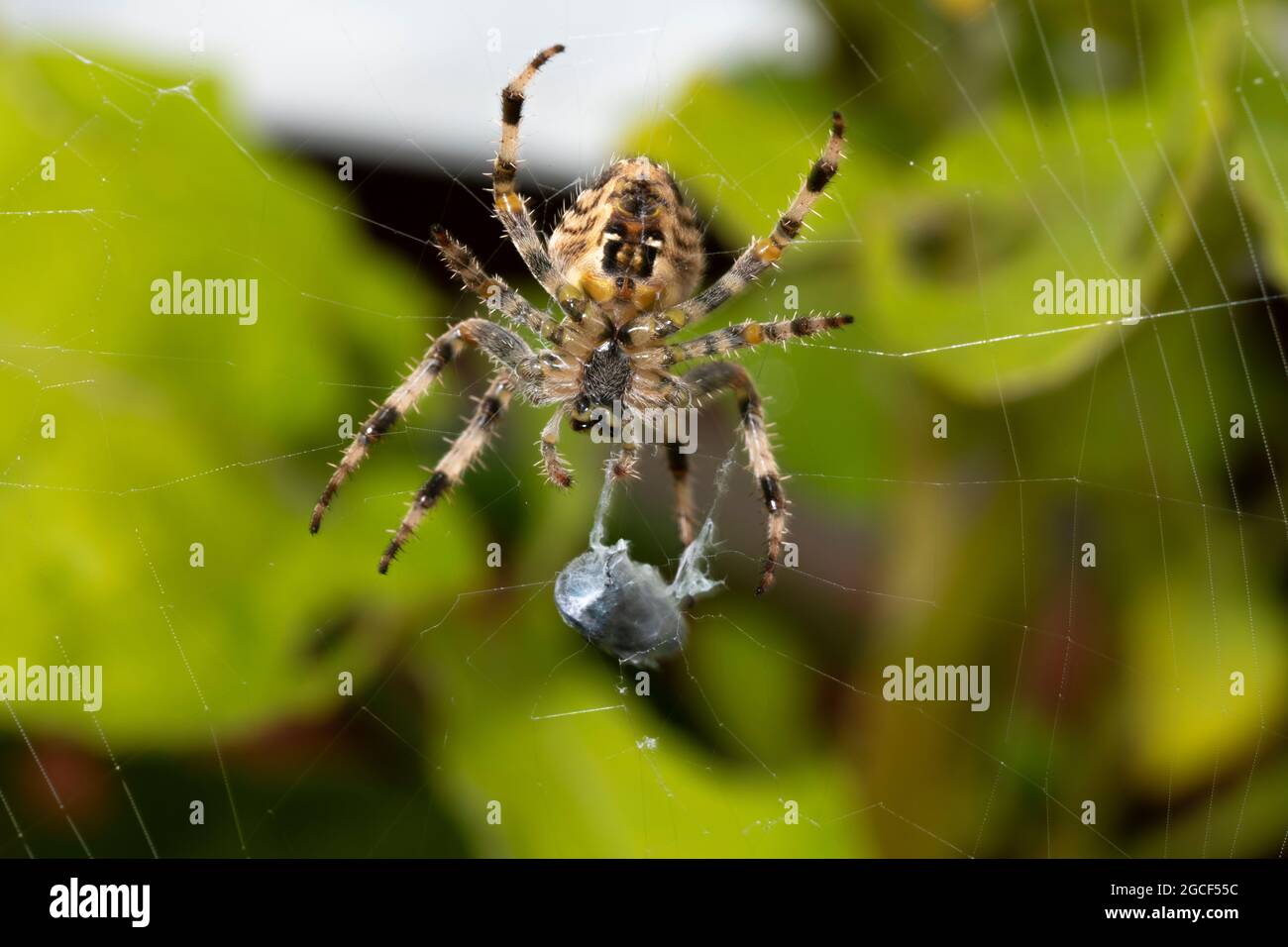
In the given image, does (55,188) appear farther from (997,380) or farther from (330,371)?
(997,380)

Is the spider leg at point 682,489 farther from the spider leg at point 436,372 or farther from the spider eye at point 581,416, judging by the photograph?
the spider leg at point 436,372
